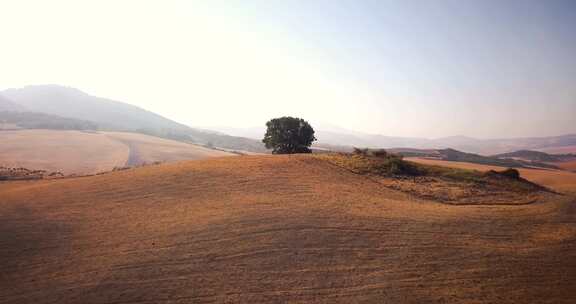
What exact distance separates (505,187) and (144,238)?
78.1 feet

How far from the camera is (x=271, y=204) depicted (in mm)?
17875

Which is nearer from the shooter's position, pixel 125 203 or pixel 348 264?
pixel 348 264

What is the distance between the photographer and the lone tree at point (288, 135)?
43.1m

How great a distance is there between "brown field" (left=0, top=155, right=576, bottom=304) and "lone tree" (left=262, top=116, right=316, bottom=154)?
2199 cm

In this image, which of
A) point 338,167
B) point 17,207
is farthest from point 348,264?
point 17,207

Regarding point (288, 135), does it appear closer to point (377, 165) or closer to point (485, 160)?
point (377, 165)

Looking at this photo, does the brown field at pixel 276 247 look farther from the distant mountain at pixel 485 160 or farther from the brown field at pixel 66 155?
the distant mountain at pixel 485 160

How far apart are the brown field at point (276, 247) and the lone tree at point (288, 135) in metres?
22.0

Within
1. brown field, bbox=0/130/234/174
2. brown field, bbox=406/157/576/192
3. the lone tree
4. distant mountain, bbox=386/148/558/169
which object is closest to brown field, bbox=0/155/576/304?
brown field, bbox=406/157/576/192

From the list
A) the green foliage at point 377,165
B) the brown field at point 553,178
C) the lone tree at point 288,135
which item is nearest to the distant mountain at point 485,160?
the brown field at point 553,178

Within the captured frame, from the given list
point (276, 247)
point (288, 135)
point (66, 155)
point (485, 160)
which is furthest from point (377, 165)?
point (485, 160)

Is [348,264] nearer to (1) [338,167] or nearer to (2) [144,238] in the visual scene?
(2) [144,238]

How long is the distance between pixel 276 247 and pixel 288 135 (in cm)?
3078

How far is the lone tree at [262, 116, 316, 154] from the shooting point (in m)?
43.1
